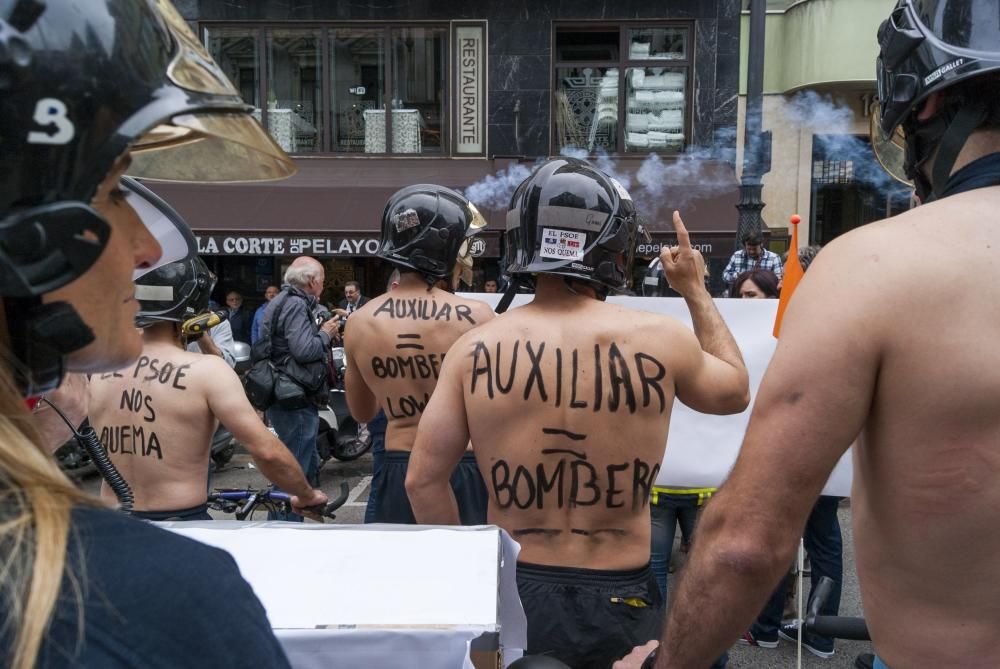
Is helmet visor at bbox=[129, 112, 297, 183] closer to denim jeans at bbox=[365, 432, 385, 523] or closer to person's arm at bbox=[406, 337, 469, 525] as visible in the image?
person's arm at bbox=[406, 337, 469, 525]

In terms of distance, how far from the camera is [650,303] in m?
4.30

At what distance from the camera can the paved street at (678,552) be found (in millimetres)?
4207

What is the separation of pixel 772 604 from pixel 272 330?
14.5ft

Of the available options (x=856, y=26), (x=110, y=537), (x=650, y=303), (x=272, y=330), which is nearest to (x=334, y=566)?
(x=110, y=537)

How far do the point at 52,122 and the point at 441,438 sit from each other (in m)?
1.76

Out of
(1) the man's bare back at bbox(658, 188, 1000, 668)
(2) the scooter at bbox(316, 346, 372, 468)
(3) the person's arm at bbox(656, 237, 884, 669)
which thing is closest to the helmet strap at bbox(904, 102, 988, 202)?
Result: (1) the man's bare back at bbox(658, 188, 1000, 668)

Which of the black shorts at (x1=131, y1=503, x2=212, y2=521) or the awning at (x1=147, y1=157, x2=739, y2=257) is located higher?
the awning at (x1=147, y1=157, x2=739, y2=257)

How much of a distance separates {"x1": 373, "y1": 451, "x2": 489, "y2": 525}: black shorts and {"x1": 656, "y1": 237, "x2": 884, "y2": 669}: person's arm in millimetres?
2364

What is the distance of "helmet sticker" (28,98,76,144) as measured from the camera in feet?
2.66

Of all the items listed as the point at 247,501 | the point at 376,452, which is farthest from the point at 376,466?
the point at 247,501

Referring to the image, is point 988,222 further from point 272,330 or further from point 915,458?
point 272,330

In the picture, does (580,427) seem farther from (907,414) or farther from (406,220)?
(406,220)

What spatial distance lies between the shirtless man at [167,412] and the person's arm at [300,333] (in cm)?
316

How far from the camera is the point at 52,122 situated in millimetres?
822
